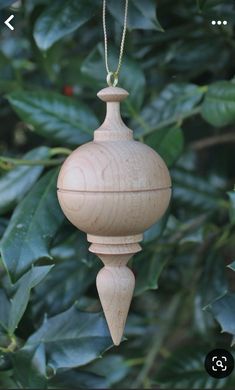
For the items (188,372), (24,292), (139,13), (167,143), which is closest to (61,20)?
(139,13)

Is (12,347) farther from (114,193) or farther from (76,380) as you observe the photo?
(114,193)

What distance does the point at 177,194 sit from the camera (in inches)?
42.4

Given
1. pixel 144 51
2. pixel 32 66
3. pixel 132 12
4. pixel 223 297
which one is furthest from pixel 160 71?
pixel 223 297

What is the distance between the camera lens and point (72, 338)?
82 centimetres

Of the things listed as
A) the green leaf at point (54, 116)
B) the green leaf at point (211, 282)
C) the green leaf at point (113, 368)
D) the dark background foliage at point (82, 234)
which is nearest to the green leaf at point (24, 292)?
the dark background foliage at point (82, 234)

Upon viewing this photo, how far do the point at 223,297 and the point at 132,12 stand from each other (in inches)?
14.1

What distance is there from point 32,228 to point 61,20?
26 centimetres

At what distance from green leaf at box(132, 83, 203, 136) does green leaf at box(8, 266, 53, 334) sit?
0.94ft

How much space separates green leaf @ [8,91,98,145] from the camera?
0.92 metres

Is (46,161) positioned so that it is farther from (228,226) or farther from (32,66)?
(32,66)

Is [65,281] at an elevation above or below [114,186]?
below

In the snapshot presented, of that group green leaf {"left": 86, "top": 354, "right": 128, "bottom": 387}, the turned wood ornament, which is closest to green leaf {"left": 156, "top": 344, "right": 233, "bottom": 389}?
green leaf {"left": 86, "top": 354, "right": 128, "bottom": 387}

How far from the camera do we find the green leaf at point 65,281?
101 cm

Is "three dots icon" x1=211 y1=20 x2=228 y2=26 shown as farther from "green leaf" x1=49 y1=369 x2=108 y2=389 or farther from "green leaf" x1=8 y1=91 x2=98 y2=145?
"green leaf" x1=49 y1=369 x2=108 y2=389
